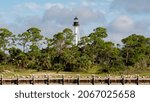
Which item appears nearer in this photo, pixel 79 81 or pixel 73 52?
pixel 79 81

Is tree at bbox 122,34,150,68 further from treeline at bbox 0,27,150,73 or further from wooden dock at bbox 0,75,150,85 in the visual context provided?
wooden dock at bbox 0,75,150,85

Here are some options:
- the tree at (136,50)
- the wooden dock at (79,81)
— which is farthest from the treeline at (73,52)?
the wooden dock at (79,81)

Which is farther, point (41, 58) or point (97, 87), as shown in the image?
point (41, 58)

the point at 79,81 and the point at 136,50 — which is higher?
the point at 136,50

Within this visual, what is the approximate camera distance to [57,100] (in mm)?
38938

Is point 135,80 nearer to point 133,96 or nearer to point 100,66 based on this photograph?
point 133,96

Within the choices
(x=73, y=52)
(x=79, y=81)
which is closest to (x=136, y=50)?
(x=73, y=52)

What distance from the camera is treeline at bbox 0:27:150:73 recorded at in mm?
81625

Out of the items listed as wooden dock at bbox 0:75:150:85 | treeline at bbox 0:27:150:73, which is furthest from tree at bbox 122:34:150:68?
wooden dock at bbox 0:75:150:85

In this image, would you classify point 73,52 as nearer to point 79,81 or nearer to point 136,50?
point 136,50

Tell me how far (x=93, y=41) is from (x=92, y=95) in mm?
47170

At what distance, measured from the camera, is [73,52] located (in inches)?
3361

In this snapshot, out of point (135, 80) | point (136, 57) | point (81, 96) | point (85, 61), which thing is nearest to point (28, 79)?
point (81, 96)

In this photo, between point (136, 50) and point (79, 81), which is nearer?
point (79, 81)
